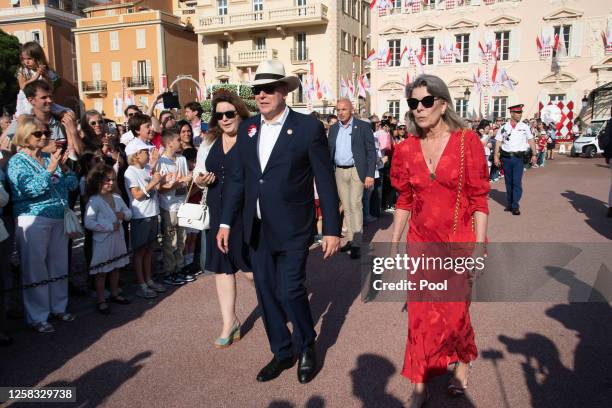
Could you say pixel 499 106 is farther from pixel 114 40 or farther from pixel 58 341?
pixel 58 341

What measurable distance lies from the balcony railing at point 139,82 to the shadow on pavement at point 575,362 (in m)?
45.2

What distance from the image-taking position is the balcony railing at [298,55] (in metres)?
40.1

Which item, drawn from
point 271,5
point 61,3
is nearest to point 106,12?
point 61,3

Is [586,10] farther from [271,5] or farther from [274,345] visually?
[274,345]

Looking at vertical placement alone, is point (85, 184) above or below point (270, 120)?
below

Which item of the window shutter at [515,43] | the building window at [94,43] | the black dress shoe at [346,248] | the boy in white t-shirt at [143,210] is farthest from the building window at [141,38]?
the boy in white t-shirt at [143,210]

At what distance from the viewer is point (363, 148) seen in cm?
719

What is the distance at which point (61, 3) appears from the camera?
54.8 metres

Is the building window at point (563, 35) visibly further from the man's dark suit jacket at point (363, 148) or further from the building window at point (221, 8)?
the man's dark suit jacket at point (363, 148)

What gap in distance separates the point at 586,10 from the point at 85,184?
3765cm

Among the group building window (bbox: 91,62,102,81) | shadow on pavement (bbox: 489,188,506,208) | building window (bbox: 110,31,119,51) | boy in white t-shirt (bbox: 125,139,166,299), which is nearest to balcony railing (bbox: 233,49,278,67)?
building window (bbox: 110,31,119,51)

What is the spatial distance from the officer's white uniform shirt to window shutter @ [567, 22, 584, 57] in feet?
93.3

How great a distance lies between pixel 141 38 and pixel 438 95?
155ft

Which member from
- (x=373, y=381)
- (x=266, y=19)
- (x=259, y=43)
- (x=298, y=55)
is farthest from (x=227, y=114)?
(x=259, y=43)
